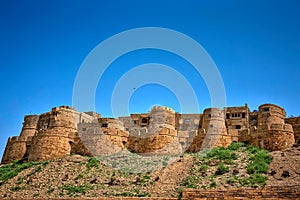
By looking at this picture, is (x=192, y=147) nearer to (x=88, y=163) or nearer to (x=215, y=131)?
(x=215, y=131)

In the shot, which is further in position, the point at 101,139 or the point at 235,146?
the point at 101,139

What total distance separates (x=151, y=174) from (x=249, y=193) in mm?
8986

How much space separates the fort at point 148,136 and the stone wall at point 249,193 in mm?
10681

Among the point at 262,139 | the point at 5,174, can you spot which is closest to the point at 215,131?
the point at 262,139

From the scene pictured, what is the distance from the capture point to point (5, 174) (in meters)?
28.7

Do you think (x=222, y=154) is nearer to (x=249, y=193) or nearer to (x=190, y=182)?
(x=190, y=182)

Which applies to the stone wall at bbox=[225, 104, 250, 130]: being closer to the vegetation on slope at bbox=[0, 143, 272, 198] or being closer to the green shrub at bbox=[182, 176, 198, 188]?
the vegetation on slope at bbox=[0, 143, 272, 198]

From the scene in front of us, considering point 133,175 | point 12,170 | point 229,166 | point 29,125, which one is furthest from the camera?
point 29,125

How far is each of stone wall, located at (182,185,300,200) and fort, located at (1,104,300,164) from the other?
10681 millimetres

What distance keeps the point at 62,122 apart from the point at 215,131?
49.8 ft

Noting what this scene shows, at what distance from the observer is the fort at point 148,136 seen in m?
28.0

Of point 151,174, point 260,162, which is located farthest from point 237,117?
point 151,174

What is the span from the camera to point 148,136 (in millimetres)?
31906

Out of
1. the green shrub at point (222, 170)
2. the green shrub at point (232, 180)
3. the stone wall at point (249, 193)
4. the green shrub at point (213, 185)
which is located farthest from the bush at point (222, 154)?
the stone wall at point (249, 193)
